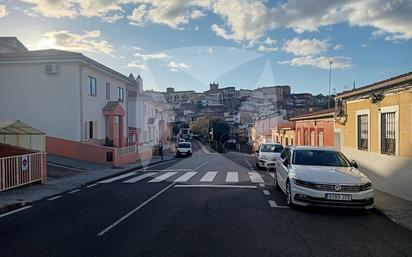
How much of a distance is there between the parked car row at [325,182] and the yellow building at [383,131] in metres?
1.90

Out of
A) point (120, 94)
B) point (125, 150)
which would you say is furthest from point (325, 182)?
point (120, 94)

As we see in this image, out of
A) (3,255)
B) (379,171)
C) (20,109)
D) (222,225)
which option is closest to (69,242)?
(3,255)

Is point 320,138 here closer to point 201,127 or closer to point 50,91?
point 50,91

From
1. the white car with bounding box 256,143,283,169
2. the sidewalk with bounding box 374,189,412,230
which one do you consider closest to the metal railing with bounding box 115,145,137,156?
the white car with bounding box 256,143,283,169

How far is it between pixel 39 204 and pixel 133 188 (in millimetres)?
3848

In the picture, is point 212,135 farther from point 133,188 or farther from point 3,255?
point 3,255

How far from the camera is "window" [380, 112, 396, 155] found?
1232 cm

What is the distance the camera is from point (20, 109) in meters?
28.5

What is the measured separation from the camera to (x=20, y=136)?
56.3 ft

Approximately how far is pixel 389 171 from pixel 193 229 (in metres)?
7.77

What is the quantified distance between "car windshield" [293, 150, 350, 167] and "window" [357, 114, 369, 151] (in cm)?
388

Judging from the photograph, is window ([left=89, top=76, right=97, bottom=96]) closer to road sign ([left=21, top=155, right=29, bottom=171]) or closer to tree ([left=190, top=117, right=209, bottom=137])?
road sign ([left=21, top=155, right=29, bottom=171])

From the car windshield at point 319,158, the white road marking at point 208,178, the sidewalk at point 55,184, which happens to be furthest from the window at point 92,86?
the car windshield at point 319,158

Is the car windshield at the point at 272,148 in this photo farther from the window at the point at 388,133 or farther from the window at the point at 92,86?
the window at the point at 92,86
